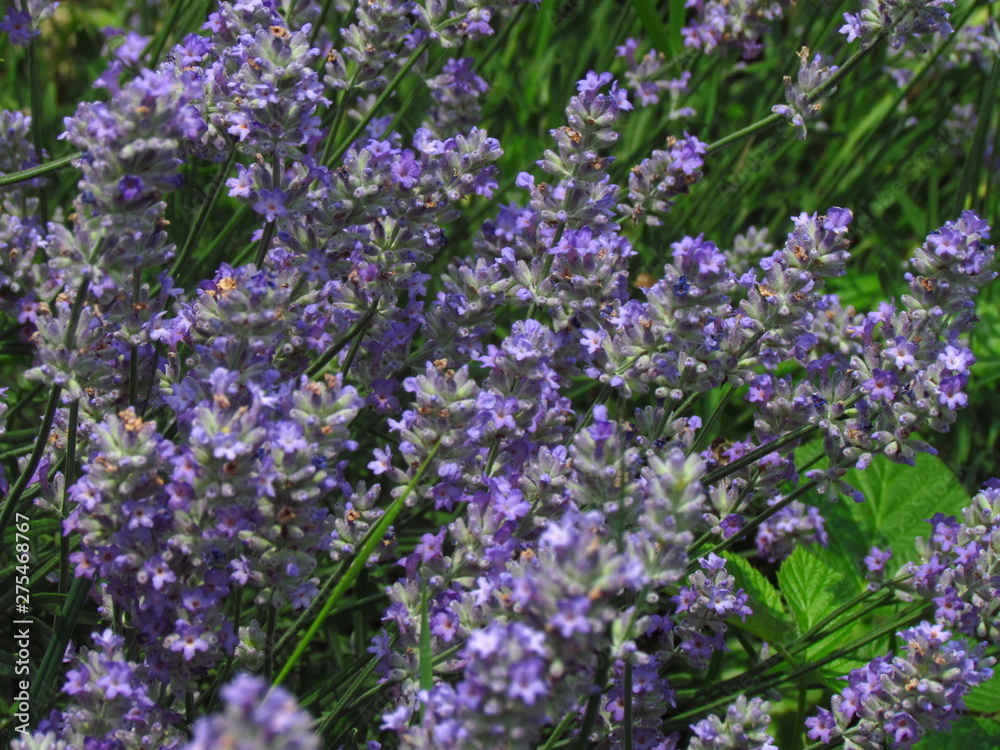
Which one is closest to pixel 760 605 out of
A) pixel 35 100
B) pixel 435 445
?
pixel 435 445

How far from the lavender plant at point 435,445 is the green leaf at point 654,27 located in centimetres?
54

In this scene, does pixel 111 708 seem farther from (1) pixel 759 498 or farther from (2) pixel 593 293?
(1) pixel 759 498

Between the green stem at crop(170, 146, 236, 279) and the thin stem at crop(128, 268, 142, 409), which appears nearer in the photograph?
the thin stem at crop(128, 268, 142, 409)

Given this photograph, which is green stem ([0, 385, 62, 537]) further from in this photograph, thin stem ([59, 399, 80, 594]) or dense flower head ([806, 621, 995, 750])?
dense flower head ([806, 621, 995, 750])

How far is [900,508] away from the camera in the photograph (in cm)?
267

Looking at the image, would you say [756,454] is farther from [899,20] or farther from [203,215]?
[203,215]

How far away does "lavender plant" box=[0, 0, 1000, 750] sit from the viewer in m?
1.43

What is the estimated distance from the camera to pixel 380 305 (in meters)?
1.96

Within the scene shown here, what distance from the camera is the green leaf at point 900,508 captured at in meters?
2.63

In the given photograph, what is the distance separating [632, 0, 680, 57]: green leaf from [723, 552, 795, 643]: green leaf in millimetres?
1468

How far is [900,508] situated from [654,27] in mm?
→ 1478

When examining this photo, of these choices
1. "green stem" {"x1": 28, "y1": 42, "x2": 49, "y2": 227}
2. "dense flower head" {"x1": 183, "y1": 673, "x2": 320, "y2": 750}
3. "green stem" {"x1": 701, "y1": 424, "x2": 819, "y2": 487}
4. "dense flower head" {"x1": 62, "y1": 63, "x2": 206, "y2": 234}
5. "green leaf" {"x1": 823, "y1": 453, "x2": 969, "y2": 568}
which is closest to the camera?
"dense flower head" {"x1": 183, "y1": 673, "x2": 320, "y2": 750}

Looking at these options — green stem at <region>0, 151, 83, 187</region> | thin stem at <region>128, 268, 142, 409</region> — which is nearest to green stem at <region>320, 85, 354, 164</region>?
green stem at <region>0, 151, 83, 187</region>

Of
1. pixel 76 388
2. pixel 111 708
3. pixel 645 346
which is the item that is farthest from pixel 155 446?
pixel 645 346
